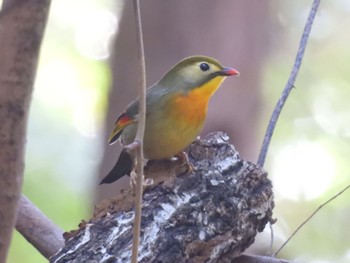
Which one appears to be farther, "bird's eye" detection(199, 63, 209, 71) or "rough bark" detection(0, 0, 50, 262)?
"bird's eye" detection(199, 63, 209, 71)

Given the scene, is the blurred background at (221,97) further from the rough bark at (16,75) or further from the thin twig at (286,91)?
the rough bark at (16,75)

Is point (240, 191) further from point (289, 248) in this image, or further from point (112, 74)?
point (289, 248)

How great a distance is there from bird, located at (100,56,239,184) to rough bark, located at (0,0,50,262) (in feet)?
2.55

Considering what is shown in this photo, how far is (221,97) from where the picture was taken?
279 cm

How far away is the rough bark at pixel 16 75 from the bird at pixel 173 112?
2.55ft

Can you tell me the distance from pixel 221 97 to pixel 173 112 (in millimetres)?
1090

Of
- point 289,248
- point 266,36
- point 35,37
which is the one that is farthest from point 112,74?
point 35,37

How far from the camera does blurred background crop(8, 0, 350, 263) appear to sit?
281 centimetres

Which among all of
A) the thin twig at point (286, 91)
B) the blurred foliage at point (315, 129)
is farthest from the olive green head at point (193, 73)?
the blurred foliage at point (315, 129)

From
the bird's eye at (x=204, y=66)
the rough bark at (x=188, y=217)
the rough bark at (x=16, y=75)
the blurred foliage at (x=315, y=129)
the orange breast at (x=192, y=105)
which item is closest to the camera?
the rough bark at (x=16, y=75)

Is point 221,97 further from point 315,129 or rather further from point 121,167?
point 315,129

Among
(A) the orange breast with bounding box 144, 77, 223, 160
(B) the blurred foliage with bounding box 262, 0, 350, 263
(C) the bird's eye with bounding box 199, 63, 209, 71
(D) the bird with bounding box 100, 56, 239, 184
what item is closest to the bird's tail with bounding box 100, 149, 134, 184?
(D) the bird with bounding box 100, 56, 239, 184

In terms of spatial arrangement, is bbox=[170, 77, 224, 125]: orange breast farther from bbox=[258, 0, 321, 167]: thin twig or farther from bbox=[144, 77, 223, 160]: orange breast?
bbox=[258, 0, 321, 167]: thin twig

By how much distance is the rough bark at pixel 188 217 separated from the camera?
1.42 metres
